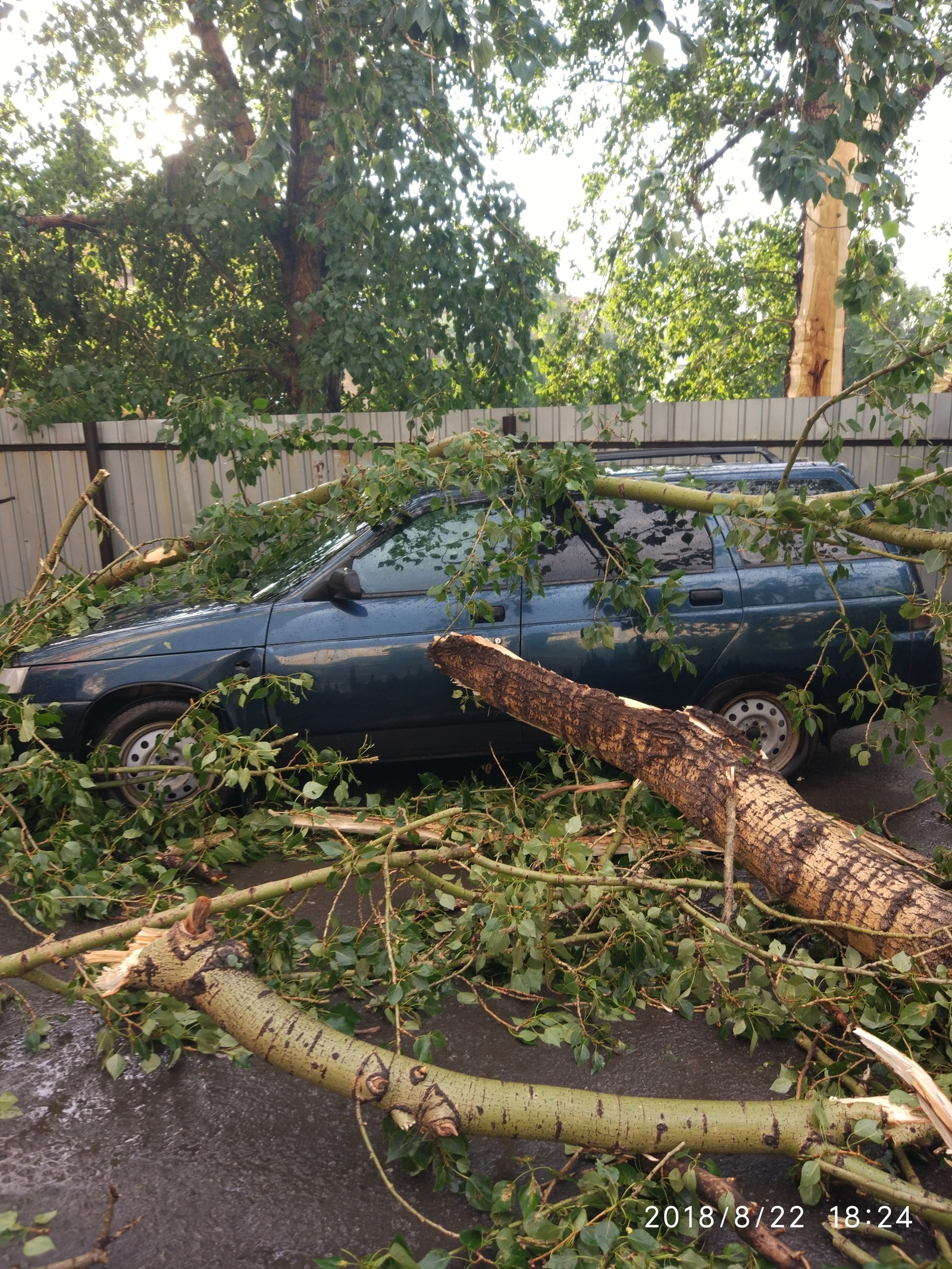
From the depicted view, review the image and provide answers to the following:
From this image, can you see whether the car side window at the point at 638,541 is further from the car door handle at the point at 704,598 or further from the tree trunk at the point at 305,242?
the tree trunk at the point at 305,242

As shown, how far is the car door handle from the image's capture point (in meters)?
4.68

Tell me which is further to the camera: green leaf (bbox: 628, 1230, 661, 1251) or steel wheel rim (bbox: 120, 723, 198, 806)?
steel wheel rim (bbox: 120, 723, 198, 806)

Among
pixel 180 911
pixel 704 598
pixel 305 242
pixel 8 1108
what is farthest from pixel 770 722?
pixel 305 242

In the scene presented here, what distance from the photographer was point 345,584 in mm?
4422

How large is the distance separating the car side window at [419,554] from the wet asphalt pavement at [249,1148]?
221 centimetres

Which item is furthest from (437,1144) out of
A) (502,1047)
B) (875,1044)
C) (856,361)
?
(856,361)

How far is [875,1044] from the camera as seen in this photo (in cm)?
209

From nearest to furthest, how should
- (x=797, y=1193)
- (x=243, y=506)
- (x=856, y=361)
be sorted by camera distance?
Result: (x=797, y=1193) < (x=856, y=361) < (x=243, y=506)

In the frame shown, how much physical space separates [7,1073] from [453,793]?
2.28m

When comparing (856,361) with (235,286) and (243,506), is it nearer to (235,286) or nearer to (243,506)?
(243,506)

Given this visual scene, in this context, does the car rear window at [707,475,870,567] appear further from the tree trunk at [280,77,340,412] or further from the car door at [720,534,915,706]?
the tree trunk at [280,77,340,412]

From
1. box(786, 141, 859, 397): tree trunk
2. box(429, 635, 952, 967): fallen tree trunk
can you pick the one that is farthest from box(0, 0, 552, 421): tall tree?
box(429, 635, 952, 967): fallen tree trunk

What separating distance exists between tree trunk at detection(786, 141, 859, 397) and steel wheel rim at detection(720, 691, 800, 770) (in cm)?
577

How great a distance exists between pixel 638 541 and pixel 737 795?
74.1 inches
